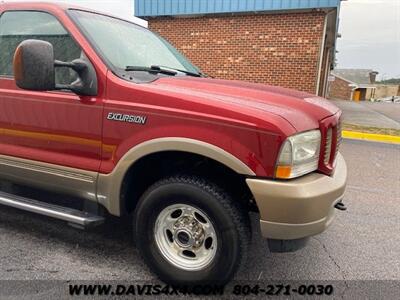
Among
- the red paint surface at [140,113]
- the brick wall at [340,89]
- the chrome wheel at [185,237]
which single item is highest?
the red paint surface at [140,113]

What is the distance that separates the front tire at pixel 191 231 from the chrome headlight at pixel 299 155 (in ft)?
1.38

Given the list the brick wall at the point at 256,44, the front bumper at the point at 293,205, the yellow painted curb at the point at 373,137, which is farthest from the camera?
the brick wall at the point at 256,44

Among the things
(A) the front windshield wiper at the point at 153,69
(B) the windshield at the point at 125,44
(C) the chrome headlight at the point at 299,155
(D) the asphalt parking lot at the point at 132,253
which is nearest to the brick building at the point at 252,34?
(D) the asphalt parking lot at the point at 132,253

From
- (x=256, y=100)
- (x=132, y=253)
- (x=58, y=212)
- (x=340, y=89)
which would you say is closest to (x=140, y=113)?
(x=256, y=100)

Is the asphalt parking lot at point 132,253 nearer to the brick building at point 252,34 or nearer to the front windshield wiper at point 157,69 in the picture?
the front windshield wiper at point 157,69

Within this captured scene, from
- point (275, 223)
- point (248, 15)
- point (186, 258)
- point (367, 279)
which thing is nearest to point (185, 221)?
point (186, 258)

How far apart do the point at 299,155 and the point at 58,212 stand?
179 cm

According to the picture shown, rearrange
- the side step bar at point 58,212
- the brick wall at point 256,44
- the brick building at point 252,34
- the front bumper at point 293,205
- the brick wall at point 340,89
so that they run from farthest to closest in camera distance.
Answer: the brick wall at point 340,89 → the brick wall at point 256,44 → the brick building at point 252,34 → the side step bar at point 58,212 → the front bumper at point 293,205

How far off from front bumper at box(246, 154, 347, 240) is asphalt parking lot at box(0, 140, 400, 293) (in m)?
0.71

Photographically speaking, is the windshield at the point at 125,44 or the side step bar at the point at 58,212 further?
the windshield at the point at 125,44

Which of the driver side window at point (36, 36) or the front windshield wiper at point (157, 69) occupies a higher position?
the driver side window at point (36, 36)

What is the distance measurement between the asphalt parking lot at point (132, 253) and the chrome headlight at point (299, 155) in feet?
3.28

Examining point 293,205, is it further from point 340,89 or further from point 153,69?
point 340,89

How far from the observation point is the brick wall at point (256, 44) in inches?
428
